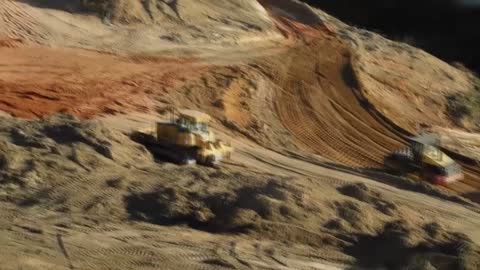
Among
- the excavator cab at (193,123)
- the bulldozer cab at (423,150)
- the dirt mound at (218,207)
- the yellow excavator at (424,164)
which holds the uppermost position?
the bulldozer cab at (423,150)

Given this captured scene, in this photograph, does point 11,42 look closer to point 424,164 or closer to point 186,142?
point 186,142

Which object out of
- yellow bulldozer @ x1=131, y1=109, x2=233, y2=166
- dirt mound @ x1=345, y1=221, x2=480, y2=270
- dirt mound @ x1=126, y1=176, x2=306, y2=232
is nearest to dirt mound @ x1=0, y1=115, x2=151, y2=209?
yellow bulldozer @ x1=131, y1=109, x2=233, y2=166

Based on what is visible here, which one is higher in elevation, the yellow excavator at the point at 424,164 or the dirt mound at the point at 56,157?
the yellow excavator at the point at 424,164

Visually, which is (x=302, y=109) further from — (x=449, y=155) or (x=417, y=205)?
(x=417, y=205)

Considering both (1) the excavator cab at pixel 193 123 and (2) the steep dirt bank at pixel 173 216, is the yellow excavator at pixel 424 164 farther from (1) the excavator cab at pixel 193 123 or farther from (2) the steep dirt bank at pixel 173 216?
(2) the steep dirt bank at pixel 173 216

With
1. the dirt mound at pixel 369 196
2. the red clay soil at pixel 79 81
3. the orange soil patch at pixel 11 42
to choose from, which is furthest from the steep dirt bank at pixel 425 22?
the dirt mound at pixel 369 196

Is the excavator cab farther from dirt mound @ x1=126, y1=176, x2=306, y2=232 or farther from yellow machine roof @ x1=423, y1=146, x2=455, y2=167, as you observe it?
yellow machine roof @ x1=423, y1=146, x2=455, y2=167
